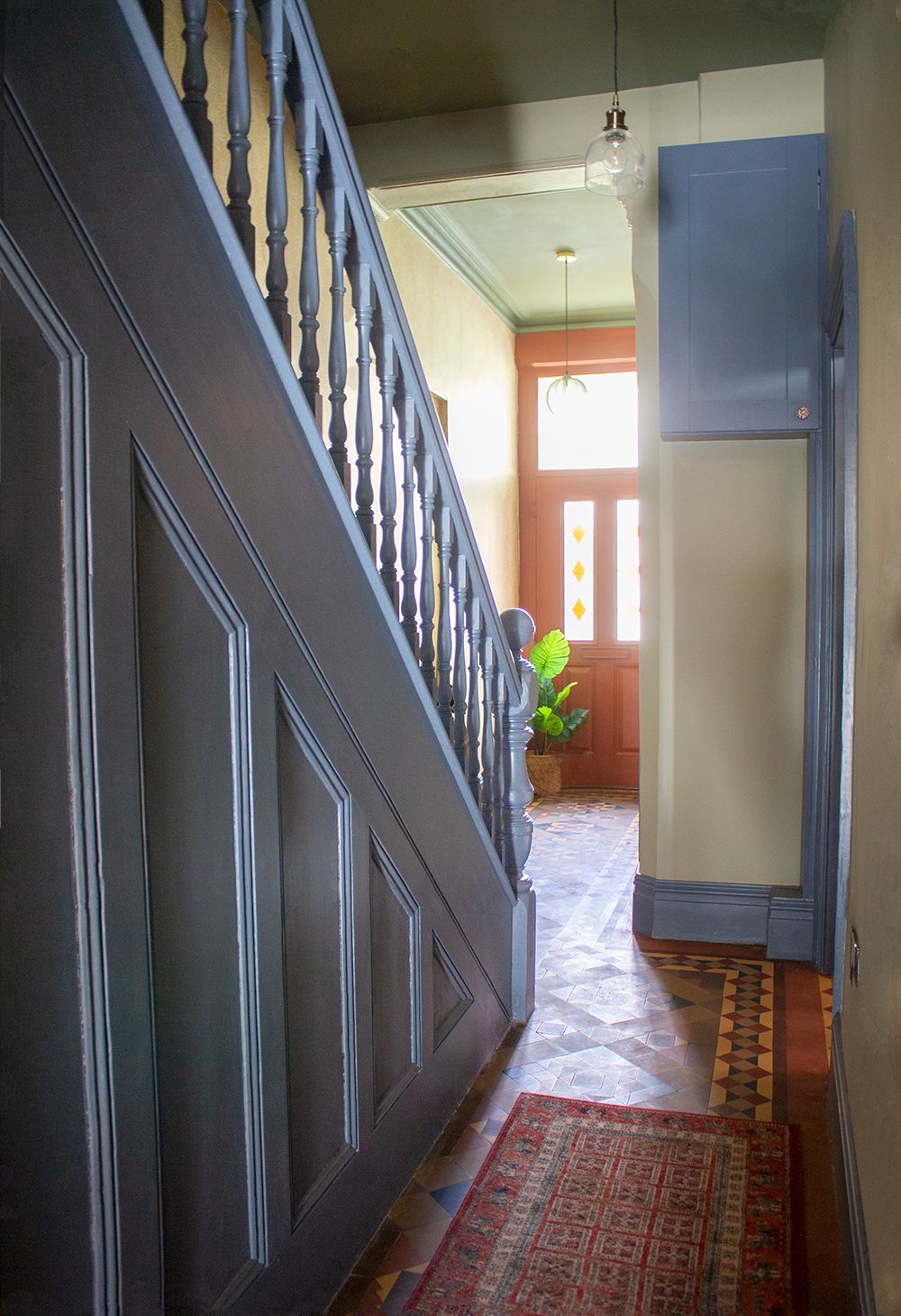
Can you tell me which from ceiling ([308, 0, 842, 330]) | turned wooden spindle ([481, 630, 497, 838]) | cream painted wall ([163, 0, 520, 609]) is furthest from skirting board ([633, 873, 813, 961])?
ceiling ([308, 0, 842, 330])

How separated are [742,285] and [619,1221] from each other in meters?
3.44

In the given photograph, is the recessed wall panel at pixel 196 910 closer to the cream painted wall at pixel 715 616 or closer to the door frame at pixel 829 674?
the door frame at pixel 829 674

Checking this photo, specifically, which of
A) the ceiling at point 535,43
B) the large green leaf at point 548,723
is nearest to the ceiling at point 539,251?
the ceiling at point 535,43

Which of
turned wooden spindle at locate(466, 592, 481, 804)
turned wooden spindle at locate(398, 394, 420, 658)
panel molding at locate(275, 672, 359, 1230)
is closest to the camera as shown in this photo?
panel molding at locate(275, 672, 359, 1230)

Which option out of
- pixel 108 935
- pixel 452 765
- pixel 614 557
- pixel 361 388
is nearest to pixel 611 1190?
pixel 452 765

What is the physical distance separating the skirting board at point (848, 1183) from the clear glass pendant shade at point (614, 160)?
285 centimetres

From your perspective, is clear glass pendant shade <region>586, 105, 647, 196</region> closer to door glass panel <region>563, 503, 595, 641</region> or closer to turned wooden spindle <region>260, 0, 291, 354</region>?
turned wooden spindle <region>260, 0, 291, 354</region>

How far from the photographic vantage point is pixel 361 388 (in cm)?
240

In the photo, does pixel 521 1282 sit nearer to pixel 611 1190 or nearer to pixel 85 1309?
pixel 611 1190

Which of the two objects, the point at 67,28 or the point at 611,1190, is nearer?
the point at 67,28

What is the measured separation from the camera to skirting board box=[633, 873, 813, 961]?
443 centimetres

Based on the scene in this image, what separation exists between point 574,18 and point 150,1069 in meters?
3.90

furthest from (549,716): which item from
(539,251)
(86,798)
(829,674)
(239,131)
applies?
(86,798)

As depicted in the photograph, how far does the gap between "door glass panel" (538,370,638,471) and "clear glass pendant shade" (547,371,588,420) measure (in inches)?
32.7
